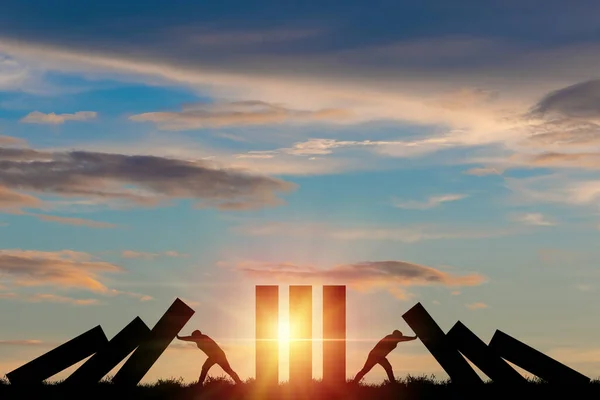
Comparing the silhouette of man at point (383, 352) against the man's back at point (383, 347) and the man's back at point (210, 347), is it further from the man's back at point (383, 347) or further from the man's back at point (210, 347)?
the man's back at point (210, 347)

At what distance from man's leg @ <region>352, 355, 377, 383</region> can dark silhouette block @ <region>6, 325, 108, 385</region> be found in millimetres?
7031

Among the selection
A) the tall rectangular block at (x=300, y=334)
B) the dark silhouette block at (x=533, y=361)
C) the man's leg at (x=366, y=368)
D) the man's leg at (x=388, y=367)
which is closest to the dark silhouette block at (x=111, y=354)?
the tall rectangular block at (x=300, y=334)

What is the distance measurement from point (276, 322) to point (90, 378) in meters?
5.32

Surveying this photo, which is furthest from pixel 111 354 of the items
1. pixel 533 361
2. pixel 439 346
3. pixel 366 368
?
pixel 533 361

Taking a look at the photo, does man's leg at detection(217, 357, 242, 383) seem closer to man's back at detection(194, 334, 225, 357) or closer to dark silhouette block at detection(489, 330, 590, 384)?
man's back at detection(194, 334, 225, 357)

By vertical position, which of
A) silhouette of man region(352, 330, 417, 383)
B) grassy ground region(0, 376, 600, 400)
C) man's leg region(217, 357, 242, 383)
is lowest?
grassy ground region(0, 376, 600, 400)

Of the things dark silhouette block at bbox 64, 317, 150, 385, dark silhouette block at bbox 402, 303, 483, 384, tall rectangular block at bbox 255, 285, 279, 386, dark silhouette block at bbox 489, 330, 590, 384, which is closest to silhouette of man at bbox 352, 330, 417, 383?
dark silhouette block at bbox 402, 303, 483, 384

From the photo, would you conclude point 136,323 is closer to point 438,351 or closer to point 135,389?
Answer: point 135,389

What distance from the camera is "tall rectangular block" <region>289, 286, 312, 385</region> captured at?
27.3 metres

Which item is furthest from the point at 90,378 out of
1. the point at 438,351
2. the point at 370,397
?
the point at 438,351

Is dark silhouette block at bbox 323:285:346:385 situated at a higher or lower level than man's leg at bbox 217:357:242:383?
higher

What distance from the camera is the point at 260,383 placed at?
2728 cm

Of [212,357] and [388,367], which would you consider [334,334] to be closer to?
[388,367]

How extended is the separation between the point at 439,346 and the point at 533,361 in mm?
2717
